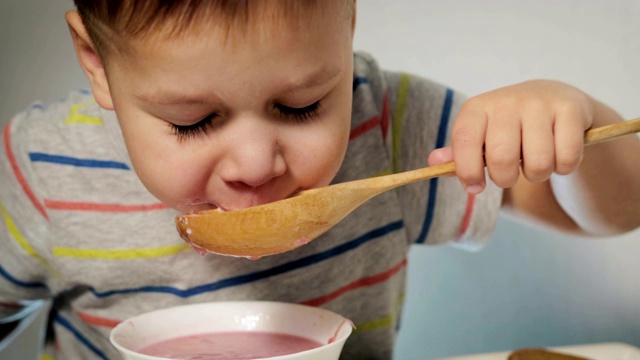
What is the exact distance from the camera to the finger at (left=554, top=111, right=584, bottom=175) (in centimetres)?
52

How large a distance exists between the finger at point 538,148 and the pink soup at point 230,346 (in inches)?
7.8

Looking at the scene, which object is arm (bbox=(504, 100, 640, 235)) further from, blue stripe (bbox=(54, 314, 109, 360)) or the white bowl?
blue stripe (bbox=(54, 314, 109, 360))

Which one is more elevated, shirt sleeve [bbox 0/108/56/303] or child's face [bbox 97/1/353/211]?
child's face [bbox 97/1/353/211]

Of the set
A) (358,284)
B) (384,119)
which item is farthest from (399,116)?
(358,284)

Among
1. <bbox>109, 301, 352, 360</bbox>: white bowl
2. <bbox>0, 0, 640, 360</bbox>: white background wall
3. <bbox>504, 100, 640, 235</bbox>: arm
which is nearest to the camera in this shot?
<bbox>109, 301, 352, 360</bbox>: white bowl

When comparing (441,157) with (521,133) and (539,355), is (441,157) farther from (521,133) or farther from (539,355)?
(539,355)

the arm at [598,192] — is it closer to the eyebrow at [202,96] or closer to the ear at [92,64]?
the eyebrow at [202,96]

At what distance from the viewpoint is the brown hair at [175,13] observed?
506mm

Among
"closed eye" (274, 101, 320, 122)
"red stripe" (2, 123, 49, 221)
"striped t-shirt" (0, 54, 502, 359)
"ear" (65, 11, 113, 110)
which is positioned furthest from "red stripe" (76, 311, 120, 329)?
"closed eye" (274, 101, 320, 122)

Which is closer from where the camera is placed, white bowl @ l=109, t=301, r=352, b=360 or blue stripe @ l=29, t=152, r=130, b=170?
white bowl @ l=109, t=301, r=352, b=360

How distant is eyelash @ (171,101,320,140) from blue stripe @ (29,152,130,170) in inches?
9.2

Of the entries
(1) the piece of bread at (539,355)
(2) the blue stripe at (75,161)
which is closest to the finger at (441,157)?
(1) the piece of bread at (539,355)

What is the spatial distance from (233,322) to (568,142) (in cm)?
28

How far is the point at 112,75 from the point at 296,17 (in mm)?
149
